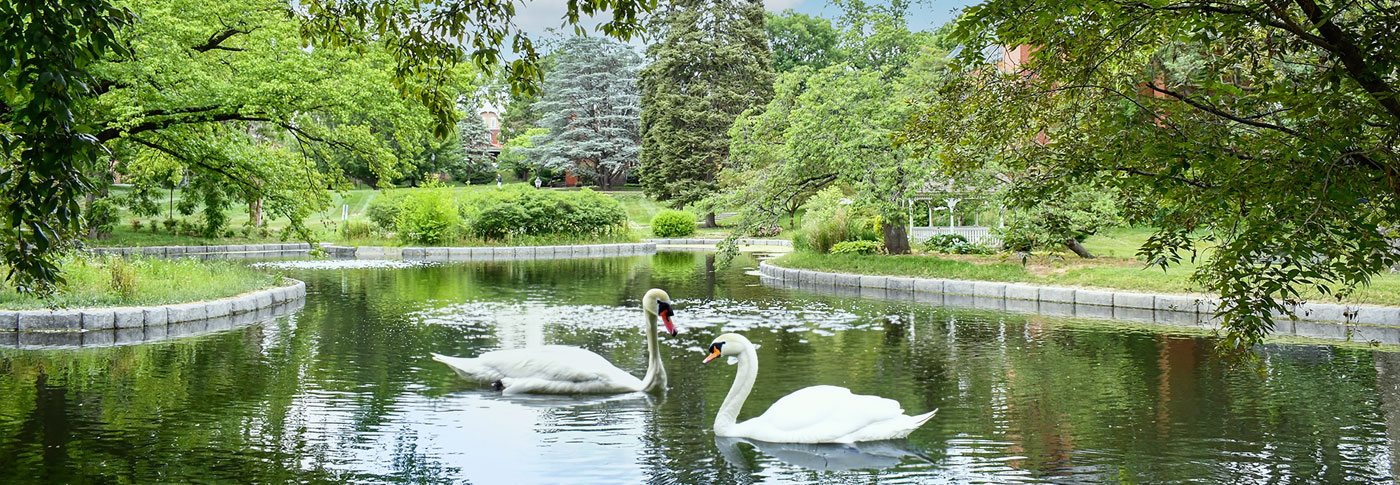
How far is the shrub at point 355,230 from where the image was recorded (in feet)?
118

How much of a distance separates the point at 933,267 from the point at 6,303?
15.5m

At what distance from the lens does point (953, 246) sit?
2469cm

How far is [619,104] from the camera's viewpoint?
65812 mm

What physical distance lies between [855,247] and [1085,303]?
746 cm

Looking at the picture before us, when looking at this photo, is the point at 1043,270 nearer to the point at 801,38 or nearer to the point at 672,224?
the point at 672,224

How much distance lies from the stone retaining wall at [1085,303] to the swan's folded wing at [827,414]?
18.3 ft

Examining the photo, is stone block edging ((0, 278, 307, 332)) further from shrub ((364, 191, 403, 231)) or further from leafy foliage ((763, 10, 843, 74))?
leafy foliage ((763, 10, 843, 74))

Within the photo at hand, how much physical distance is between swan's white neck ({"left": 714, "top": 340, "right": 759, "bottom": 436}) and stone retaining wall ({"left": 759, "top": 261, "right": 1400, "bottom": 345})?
5851 millimetres

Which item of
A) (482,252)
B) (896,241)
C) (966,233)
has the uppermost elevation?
(966,233)

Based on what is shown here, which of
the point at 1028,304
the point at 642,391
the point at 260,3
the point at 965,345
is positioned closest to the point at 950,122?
the point at 642,391

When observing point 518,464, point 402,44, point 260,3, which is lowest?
point 518,464

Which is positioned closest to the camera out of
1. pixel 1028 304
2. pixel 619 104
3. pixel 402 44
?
pixel 402 44

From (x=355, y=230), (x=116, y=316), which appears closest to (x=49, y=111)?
(x=116, y=316)

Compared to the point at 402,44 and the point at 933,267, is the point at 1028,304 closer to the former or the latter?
the point at 933,267
